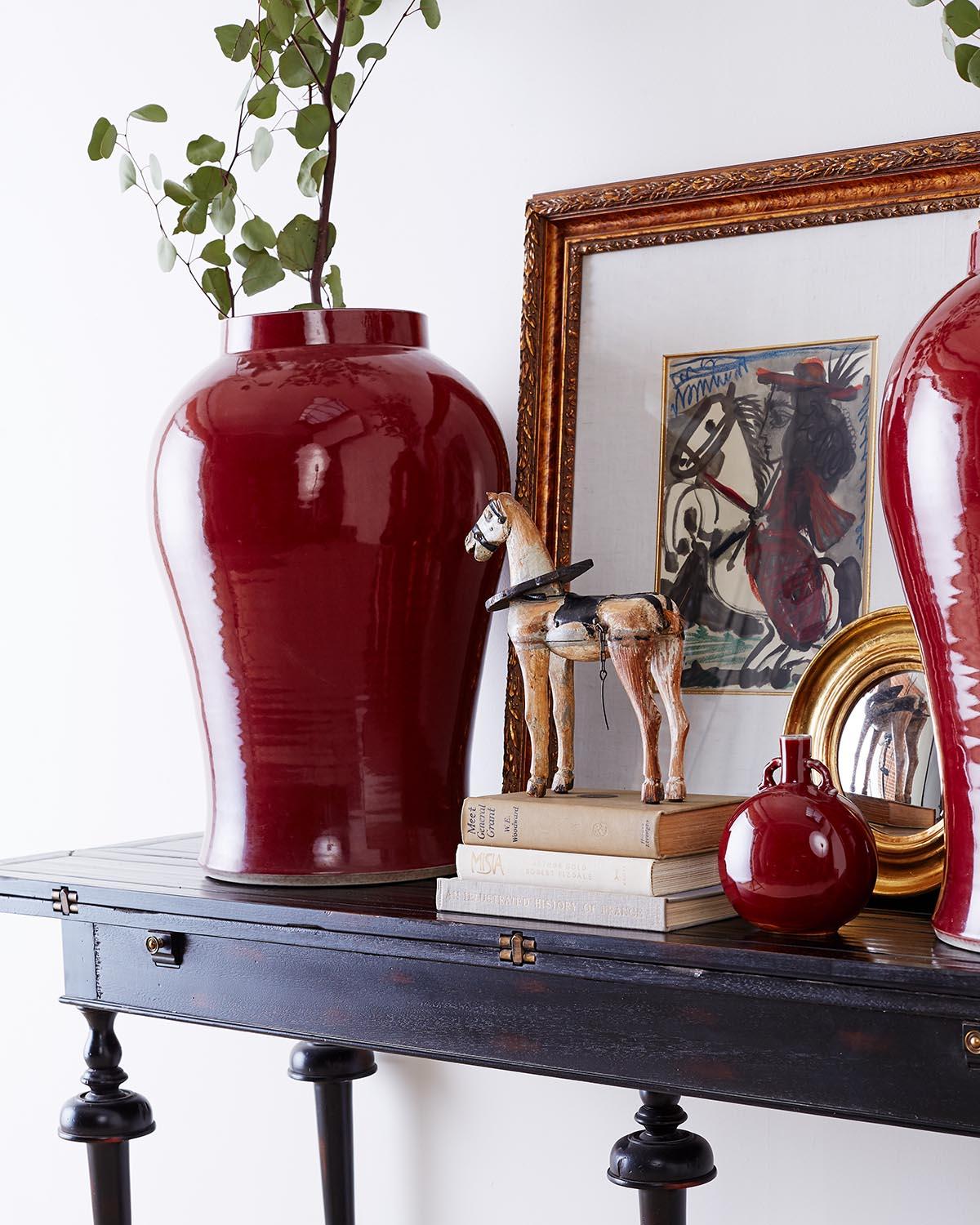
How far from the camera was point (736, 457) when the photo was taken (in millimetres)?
1120

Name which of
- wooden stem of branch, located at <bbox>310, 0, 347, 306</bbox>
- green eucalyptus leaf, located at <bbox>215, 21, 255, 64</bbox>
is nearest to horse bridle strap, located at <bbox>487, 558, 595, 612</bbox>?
wooden stem of branch, located at <bbox>310, 0, 347, 306</bbox>

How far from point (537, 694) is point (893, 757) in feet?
0.80

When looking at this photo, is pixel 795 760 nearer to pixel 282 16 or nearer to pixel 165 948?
pixel 165 948

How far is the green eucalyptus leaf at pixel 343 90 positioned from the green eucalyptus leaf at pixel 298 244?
10 centimetres

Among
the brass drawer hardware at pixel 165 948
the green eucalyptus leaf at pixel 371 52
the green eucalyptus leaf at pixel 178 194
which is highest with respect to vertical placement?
the green eucalyptus leaf at pixel 371 52

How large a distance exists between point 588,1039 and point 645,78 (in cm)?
78

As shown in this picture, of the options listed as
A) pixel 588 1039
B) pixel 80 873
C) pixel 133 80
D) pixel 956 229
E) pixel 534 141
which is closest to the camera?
pixel 588 1039

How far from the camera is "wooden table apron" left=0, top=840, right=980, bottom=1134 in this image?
30.7 inches

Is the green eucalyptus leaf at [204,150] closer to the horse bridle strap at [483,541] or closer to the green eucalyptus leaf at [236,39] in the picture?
the green eucalyptus leaf at [236,39]

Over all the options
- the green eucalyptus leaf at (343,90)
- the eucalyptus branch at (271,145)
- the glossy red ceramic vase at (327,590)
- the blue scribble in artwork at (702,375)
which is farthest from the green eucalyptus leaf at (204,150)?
the blue scribble in artwork at (702,375)

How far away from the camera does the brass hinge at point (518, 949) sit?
895mm

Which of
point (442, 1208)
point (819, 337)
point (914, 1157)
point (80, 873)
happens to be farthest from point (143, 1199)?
point (819, 337)

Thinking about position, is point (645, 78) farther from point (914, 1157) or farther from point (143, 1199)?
point (143, 1199)

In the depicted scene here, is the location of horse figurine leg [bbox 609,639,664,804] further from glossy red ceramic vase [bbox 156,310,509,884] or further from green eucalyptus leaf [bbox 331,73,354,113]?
green eucalyptus leaf [bbox 331,73,354,113]
